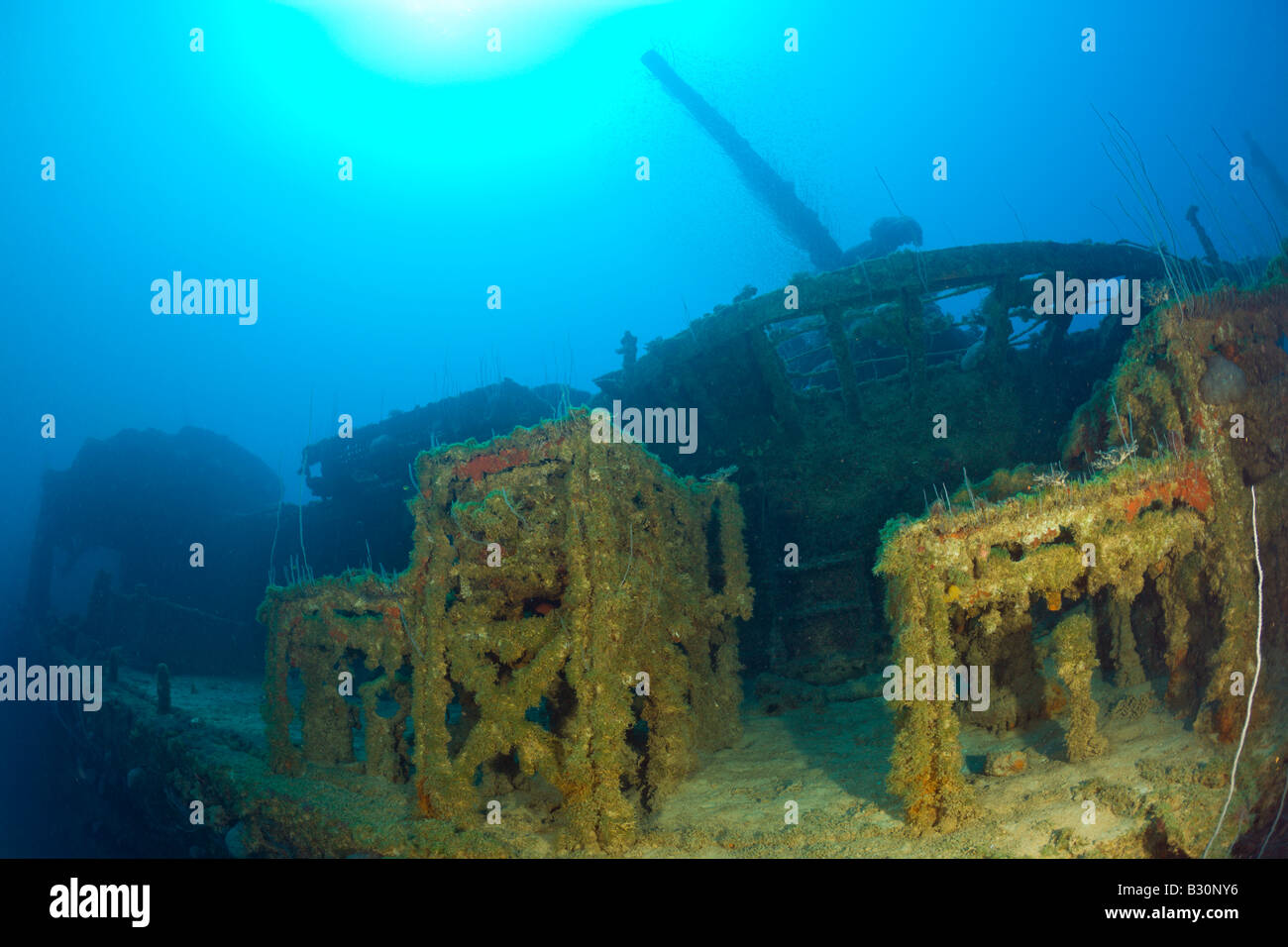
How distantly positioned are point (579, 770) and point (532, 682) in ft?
3.71

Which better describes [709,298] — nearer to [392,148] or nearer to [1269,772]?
[392,148]

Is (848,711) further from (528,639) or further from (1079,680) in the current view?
(528,639)

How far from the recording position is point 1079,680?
6.52 m

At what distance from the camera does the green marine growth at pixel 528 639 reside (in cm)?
680

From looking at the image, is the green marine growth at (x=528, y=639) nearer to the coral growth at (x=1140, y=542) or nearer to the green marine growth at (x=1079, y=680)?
the coral growth at (x=1140, y=542)

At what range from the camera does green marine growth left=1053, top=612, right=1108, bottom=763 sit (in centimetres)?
645

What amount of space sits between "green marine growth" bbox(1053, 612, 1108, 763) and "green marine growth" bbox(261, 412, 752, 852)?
433 centimetres

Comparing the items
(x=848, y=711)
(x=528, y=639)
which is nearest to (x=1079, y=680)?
(x=848, y=711)

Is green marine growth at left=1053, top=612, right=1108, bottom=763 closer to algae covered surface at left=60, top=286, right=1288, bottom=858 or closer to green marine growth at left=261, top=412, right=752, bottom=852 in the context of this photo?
algae covered surface at left=60, top=286, right=1288, bottom=858

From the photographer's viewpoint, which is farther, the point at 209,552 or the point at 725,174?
the point at 725,174

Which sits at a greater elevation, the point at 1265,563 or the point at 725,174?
the point at 725,174

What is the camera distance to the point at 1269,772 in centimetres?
503

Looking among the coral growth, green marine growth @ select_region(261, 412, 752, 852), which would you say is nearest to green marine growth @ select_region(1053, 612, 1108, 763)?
the coral growth
